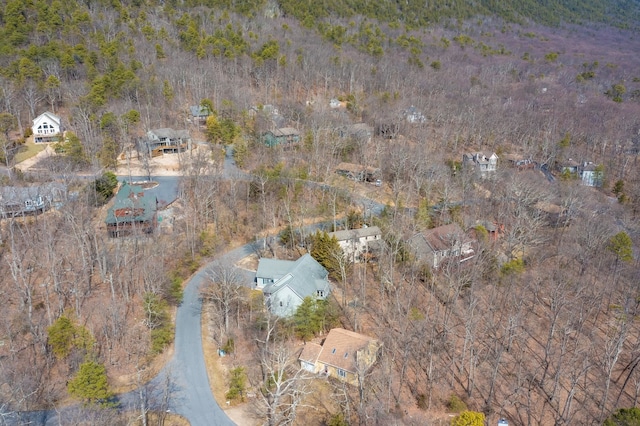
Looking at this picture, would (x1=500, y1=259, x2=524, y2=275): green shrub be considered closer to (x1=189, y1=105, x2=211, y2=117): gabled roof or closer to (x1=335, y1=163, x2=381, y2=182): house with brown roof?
(x1=335, y1=163, x2=381, y2=182): house with brown roof

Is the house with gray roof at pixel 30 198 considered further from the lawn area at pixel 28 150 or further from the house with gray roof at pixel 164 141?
the house with gray roof at pixel 164 141

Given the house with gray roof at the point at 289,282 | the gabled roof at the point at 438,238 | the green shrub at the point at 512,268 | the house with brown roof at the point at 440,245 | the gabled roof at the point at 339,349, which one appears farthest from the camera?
the gabled roof at the point at 438,238

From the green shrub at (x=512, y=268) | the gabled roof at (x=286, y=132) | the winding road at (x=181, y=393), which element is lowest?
the winding road at (x=181, y=393)

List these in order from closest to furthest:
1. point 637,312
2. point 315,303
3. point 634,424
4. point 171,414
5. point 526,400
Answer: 1. point 634,424
2. point 171,414
3. point 526,400
4. point 315,303
5. point 637,312

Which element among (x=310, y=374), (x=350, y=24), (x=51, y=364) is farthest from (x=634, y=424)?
(x=350, y=24)

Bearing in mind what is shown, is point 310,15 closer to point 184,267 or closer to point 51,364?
point 184,267

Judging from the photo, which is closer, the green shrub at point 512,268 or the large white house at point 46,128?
the green shrub at point 512,268

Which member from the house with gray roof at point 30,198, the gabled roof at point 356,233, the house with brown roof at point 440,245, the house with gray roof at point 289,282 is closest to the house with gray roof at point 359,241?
the gabled roof at point 356,233
